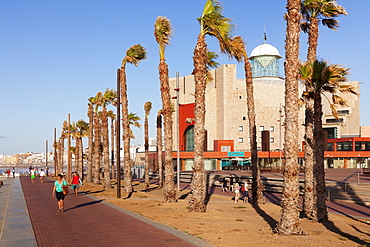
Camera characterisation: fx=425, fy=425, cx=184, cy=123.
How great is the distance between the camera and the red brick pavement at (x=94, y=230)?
1231cm

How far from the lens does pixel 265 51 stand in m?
103

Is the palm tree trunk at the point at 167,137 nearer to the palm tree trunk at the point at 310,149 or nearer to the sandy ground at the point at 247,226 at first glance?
the sandy ground at the point at 247,226

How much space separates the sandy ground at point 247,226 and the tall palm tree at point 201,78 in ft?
3.26

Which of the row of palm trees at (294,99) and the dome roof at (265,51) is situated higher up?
the dome roof at (265,51)

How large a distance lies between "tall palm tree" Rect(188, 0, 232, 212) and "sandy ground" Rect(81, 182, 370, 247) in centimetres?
99

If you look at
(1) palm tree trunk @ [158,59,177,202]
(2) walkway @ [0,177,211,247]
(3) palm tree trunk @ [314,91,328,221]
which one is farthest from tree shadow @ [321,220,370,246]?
(1) palm tree trunk @ [158,59,177,202]

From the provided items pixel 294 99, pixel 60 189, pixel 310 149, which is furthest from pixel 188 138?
pixel 294 99

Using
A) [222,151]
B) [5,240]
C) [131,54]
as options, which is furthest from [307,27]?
[222,151]

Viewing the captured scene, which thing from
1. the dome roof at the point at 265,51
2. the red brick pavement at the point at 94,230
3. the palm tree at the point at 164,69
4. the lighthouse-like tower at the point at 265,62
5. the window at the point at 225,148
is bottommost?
the red brick pavement at the point at 94,230

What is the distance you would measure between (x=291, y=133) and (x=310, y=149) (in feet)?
16.0

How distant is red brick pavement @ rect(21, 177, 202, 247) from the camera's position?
40.4 ft

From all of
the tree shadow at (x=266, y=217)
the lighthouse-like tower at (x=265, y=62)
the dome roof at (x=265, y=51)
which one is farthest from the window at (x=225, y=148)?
the tree shadow at (x=266, y=217)

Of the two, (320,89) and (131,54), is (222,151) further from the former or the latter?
(320,89)

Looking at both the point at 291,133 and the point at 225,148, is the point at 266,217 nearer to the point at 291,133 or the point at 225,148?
the point at 291,133
